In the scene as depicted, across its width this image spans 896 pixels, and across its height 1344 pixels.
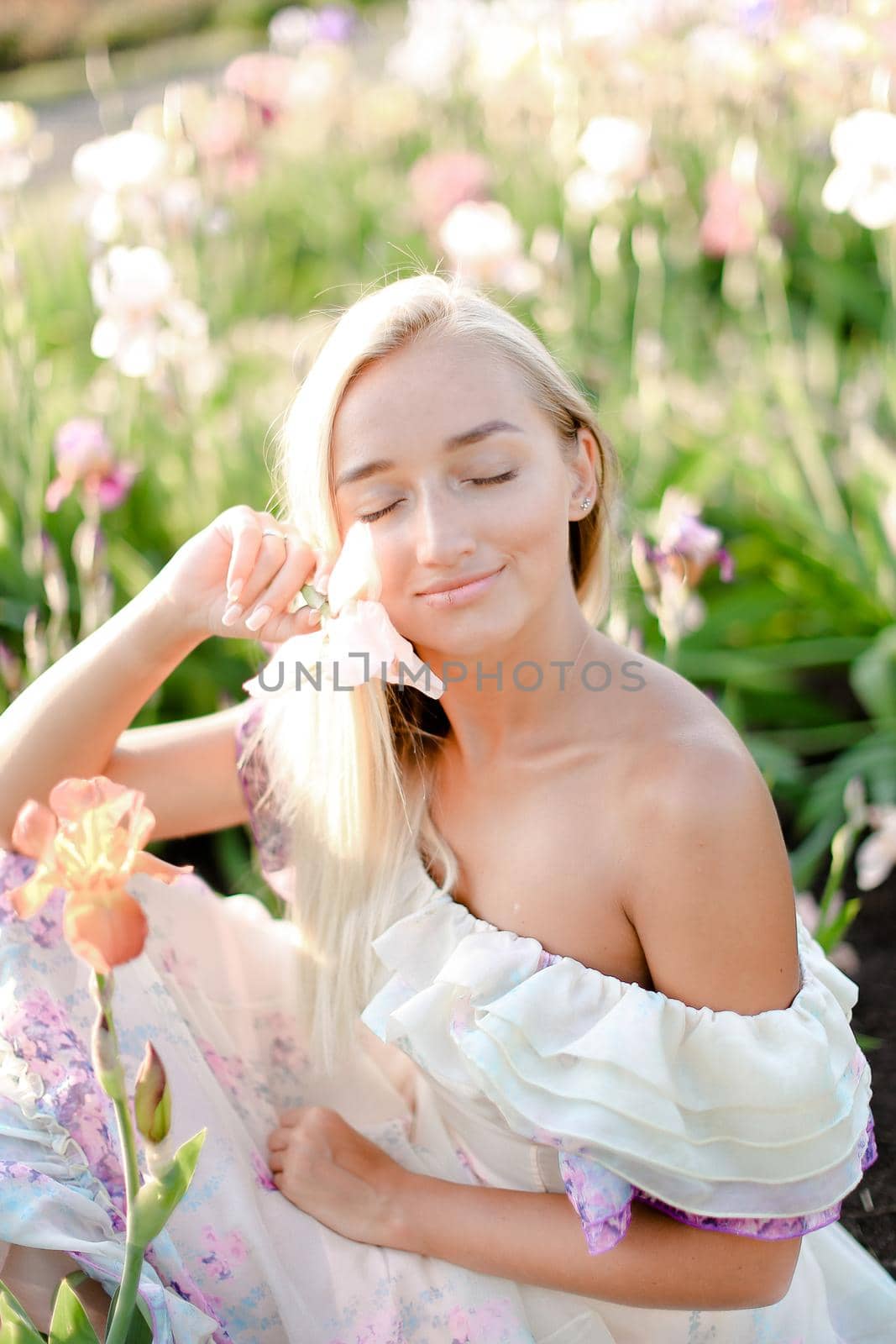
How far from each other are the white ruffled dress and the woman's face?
333mm

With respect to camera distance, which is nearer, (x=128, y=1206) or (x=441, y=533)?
(x=128, y=1206)

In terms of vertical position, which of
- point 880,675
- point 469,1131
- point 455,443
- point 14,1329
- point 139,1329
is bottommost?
point 880,675

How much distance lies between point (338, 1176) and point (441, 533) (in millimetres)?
680

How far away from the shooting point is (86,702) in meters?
1.52

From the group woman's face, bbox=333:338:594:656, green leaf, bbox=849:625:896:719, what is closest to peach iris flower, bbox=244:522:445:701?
woman's face, bbox=333:338:594:656

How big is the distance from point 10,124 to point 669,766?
2.38 metres

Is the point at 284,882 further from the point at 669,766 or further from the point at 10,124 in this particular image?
the point at 10,124

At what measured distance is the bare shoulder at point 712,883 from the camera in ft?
4.03

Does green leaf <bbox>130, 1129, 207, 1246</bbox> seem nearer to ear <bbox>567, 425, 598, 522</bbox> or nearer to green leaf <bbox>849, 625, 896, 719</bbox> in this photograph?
ear <bbox>567, 425, 598, 522</bbox>

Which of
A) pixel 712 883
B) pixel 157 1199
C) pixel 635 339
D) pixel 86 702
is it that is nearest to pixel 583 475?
pixel 712 883

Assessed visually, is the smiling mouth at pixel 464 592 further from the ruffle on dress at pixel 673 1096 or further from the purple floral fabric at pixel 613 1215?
the purple floral fabric at pixel 613 1215

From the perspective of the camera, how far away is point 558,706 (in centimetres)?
139

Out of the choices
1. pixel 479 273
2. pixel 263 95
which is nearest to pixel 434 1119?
pixel 479 273

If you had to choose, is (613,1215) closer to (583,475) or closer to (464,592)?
(464,592)
